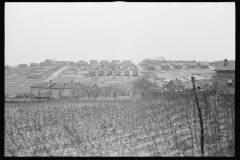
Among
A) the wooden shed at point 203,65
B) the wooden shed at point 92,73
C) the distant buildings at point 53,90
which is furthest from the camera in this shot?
the wooden shed at point 92,73

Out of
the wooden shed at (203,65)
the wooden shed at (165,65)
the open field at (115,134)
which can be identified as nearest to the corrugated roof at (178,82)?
the wooden shed at (165,65)

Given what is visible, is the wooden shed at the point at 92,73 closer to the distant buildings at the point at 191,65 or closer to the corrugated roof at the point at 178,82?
the corrugated roof at the point at 178,82

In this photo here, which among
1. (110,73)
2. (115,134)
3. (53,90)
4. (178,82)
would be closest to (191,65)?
(178,82)

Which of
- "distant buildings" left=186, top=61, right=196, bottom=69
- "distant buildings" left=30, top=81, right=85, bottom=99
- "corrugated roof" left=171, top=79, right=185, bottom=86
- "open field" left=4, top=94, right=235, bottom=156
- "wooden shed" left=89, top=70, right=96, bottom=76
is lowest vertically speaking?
"open field" left=4, top=94, right=235, bottom=156

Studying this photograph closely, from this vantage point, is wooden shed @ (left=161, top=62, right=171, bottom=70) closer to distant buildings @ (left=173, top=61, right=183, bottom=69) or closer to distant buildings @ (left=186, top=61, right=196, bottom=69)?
distant buildings @ (left=173, top=61, right=183, bottom=69)

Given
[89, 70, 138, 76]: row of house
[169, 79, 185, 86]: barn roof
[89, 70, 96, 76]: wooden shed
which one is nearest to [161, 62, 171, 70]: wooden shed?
[169, 79, 185, 86]: barn roof

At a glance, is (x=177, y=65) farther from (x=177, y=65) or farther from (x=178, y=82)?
(x=178, y=82)

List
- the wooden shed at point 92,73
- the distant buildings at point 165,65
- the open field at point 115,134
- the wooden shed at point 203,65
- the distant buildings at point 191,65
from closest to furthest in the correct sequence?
the open field at point 115,134 < the distant buildings at point 191,65 < the wooden shed at point 203,65 < the distant buildings at point 165,65 < the wooden shed at point 92,73

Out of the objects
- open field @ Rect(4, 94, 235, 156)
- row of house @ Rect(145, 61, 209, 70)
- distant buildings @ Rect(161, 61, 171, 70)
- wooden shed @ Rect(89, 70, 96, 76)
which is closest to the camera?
open field @ Rect(4, 94, 235, 156)
